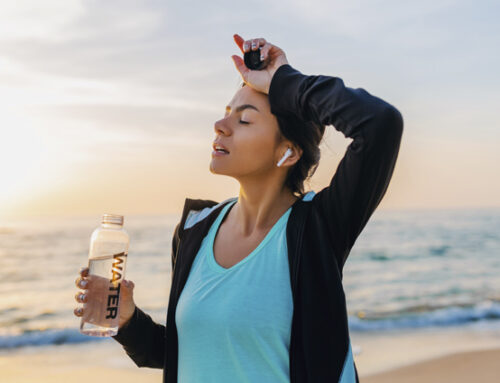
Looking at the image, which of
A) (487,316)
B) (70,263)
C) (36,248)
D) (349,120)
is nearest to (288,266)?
(349,120)

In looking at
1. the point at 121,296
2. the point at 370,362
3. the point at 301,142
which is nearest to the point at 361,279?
the point at 370,362

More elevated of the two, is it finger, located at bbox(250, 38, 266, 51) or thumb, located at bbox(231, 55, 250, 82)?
finger, located at bbox(250, 38, 266, 51)

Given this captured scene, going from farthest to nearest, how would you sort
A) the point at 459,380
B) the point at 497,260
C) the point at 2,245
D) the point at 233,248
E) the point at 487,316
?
1. the point at 2,245
2. the point at 497,260
3. the point at 487,316
4. the point at 459,380
5. the point at 233,248

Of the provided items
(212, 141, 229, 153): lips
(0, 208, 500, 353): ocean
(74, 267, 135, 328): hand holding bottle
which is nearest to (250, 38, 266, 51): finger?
(212, 141, 229, 153): lips

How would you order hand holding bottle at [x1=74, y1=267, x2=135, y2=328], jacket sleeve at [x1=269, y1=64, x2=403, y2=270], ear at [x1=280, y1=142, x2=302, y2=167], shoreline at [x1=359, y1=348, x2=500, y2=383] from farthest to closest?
shoreline at [x1=359, y1=348, x2=500, y2=383]
ear at [x1=280, y1=142, x2=302, y2=167]
hand holding bottle at [x1=74, y1=267, x2=135, y2=328]
jacket sleeve at [x1=269, y1=64, x2=403, y2=270]

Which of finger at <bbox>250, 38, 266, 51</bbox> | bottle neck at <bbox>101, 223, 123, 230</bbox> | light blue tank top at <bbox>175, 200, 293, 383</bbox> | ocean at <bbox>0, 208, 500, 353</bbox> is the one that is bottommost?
ocean at <bbox>0, 208, 500, 353</bbox>

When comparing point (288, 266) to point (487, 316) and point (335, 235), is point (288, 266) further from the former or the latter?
point (487, 316)

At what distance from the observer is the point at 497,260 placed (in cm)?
1884

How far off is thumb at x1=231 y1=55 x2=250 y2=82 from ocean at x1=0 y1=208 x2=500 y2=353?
6243 mm

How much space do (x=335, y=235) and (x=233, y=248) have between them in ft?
1.50

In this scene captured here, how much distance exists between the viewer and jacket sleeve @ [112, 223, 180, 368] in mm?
2426

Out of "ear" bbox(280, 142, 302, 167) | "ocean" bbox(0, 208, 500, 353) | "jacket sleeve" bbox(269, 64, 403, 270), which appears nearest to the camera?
"jacket sleeve" bbox(269, 64, 403, 270)

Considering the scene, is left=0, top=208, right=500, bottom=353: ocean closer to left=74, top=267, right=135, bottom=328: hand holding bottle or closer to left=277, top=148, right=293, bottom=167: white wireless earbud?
left=74, top=267, right=135, bottom=328: hand holding bottle

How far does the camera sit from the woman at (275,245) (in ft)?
6.64
